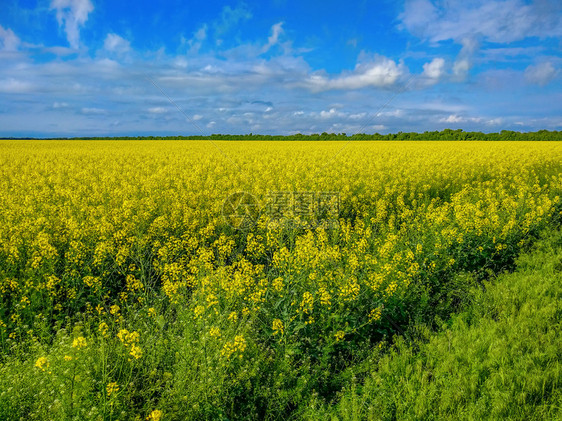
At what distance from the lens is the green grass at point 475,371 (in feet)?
9.93

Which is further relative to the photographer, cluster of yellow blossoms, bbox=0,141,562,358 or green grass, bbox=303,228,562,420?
cluster of yellow blossoms, bbox=0,141,562,358

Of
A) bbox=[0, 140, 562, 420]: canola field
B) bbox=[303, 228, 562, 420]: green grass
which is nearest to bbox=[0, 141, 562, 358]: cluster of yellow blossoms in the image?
bbox=[0, 140, 562, 420]: canola field

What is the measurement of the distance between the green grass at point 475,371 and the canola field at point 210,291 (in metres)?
0.34

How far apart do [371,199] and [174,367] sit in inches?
315

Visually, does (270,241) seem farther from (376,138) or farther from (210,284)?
(376,138)

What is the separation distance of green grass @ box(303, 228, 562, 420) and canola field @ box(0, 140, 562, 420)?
341mm

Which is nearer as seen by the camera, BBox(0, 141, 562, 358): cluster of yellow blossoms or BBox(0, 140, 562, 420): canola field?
BBox(0, 140, 562, 420): canola field

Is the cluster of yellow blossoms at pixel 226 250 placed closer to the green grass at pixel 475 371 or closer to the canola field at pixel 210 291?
the canola field at pixel 210 291

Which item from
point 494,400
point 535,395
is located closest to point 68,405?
point 494,400

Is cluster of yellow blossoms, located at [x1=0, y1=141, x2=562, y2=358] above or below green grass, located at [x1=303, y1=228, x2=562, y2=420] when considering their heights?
above

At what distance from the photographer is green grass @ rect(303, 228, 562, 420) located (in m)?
3.03

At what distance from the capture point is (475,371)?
3.41 meters

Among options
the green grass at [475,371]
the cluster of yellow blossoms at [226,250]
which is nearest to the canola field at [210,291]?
the cluster of yellow blossoms at [226,250]

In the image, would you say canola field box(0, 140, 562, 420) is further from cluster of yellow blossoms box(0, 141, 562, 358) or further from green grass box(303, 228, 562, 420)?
green grass box(303, 228, 562, 420)
